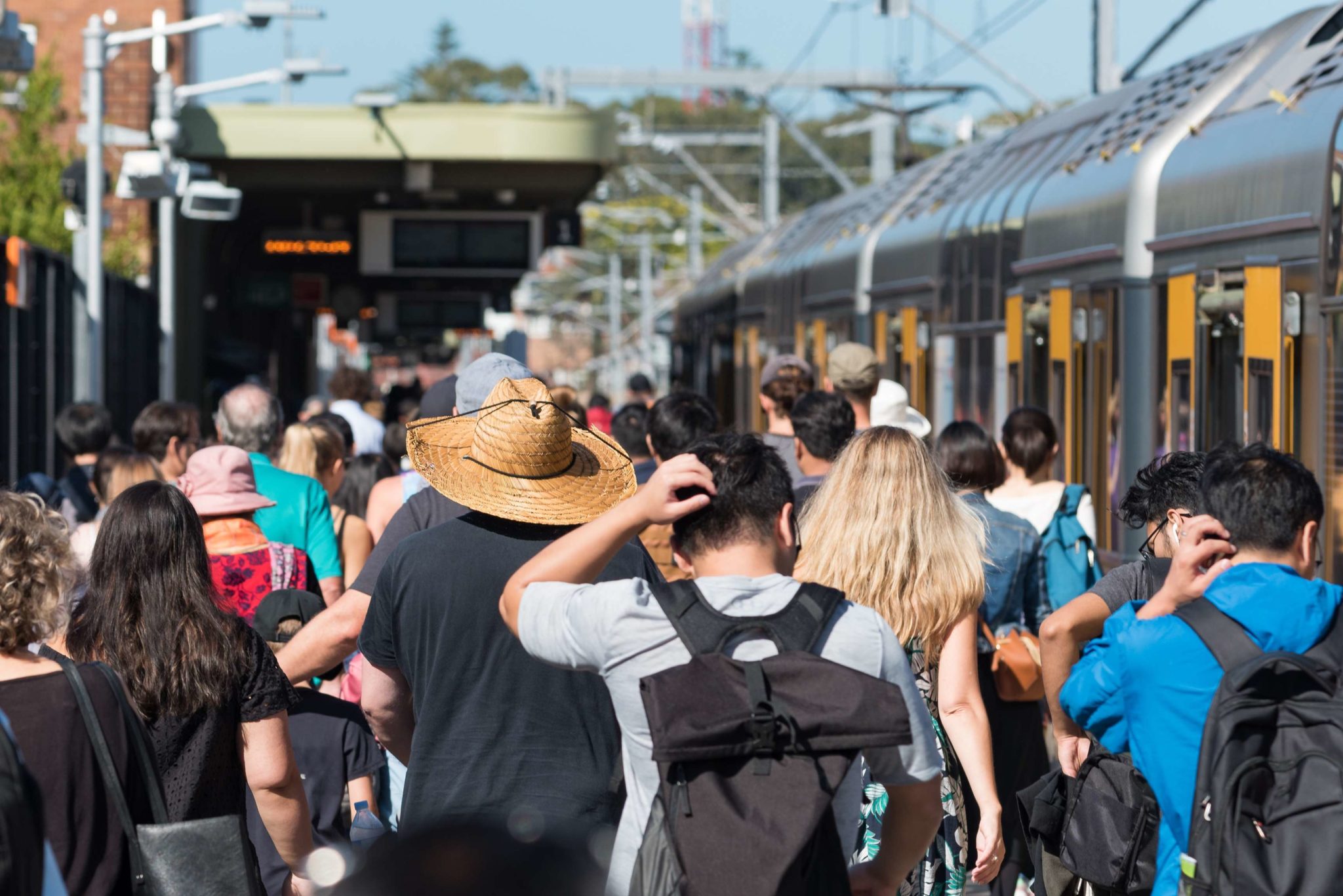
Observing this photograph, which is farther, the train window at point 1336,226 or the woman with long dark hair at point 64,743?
the train window at point 1336,226

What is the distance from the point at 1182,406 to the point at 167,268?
559 inches

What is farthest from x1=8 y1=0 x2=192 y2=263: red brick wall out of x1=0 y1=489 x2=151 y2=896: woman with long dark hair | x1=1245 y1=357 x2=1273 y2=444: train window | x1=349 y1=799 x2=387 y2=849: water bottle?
→ x1=0 y1=489 x2=151 y2=896: woman with long dark hair

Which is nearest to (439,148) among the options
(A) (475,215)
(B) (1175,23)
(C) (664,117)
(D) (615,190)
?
(A) (475,215)

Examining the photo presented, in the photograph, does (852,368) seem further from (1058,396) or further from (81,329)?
(81,329)

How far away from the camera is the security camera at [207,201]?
58.6 feet

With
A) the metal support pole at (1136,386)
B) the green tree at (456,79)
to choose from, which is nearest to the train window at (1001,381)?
the metal support pole at (1136,386)

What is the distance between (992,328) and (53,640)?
7625 mm

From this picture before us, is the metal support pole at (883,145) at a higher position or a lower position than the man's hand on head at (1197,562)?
higher

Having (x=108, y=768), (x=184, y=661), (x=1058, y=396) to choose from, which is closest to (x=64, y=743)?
(x=108, y=768)

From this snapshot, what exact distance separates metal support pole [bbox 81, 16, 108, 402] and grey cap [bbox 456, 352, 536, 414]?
11.5 m

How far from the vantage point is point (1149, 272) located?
8297mm

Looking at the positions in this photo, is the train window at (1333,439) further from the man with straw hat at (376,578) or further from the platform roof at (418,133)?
the platform roof at (418,133)

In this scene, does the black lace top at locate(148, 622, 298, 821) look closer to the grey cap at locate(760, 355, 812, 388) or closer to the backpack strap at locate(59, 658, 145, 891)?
the backpack strap at locate(59, 658, 145, 891)

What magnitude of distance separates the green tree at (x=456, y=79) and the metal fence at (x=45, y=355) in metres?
98.3
